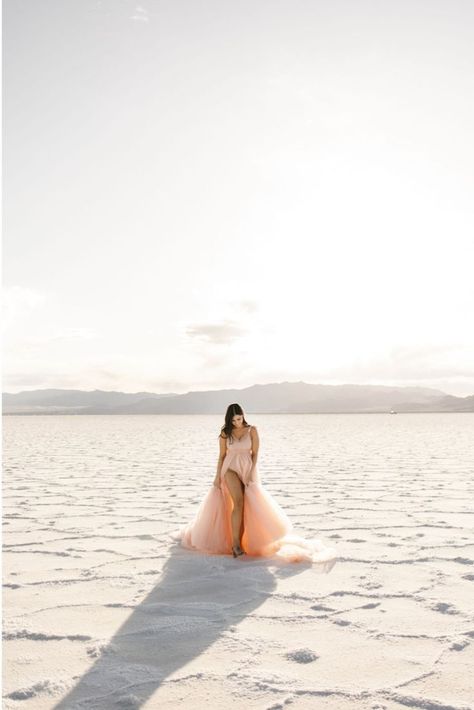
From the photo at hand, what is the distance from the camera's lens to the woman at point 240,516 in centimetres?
466

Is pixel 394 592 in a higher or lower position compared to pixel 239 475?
lower

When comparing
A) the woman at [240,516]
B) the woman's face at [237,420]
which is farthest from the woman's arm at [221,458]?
the woman's face at [237,420]

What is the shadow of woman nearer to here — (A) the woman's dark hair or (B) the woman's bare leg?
(B) the woman's bare leg

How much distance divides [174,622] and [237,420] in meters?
1.94

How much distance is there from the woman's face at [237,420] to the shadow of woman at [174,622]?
983 millimetres

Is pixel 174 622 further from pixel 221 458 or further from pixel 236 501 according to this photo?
pixel 221 458

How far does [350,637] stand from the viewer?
300 cm

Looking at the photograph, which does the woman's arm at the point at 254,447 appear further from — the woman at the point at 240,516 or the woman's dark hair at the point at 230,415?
the woman's dark hair at the point at 230,415

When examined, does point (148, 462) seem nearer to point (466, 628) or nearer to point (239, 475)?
point (239, 475)

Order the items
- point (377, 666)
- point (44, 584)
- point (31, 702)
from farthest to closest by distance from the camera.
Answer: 1. point (44, 584)
2. point (377, 666)
3. point (31, 702)

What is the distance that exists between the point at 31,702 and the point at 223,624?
41.0 inches

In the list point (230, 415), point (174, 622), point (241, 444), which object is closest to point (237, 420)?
point (230, 415)

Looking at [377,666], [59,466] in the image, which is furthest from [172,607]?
[59,466]

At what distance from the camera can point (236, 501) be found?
4781 mm
